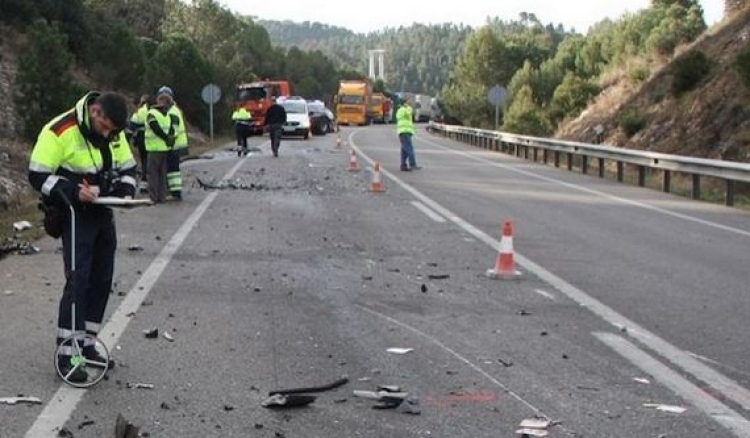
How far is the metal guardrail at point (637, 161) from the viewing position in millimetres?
18359

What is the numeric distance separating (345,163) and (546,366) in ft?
73.8

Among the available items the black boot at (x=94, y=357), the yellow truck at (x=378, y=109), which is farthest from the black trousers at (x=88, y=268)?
the yellow truck at (x=378, y=109)

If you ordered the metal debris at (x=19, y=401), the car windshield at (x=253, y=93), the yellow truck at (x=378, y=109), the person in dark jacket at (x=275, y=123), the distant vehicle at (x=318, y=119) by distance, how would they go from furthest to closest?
the yellow truck at (x=378, y=109) → the distant vehicle at (x=318, y=119) → the car windshield at (x=253, y=93) → the person in dark jacket at (x=275, y=123) → the metal debris at (x=19, y=401)

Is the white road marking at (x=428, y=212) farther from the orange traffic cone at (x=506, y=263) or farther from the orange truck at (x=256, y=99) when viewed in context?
the orange truck at (x=256, y=99)

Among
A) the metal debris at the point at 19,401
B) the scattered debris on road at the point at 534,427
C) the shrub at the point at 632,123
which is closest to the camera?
the scattered debris on road at the point at 534,427

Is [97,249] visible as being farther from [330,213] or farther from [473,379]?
[330,213]

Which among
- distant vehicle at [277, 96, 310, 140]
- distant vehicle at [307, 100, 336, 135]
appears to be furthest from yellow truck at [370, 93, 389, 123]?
distant vehicle at [277, 96, 310, 140]

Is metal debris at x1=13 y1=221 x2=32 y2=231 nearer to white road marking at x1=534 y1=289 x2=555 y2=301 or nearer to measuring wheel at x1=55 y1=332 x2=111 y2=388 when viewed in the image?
white road marking at x1=534 y1=289 x2=555 y2=301

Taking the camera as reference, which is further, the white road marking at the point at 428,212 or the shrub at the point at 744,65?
the shrub at the point at 744,65

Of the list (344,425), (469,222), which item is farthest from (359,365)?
(469,222)

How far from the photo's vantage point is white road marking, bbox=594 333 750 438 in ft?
17.3

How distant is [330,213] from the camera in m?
15.5

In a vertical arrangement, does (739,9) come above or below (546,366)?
above

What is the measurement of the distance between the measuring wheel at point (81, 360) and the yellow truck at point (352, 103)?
76935 mm
